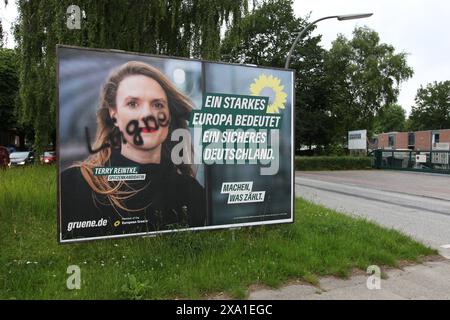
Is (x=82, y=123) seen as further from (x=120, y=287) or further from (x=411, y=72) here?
(x=411, y=72)

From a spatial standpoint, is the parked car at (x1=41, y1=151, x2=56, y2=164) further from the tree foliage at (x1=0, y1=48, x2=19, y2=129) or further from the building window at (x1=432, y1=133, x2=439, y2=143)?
the building window at (x1=432, y1=133, x2=439, y2=143)

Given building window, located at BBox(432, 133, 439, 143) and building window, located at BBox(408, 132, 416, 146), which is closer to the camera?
building window, located at BBox(432, 133, 439, 143)

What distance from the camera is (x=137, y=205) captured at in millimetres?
5465

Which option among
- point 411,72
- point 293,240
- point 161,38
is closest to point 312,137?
point 411,72

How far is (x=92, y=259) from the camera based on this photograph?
17.5 feet

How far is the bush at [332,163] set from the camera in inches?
1264

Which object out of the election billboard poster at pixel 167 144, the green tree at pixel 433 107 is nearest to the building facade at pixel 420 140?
the green tree at pixel 433 107

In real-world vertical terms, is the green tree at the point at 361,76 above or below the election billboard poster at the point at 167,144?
above

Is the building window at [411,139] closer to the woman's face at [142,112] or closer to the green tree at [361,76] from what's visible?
→ the green tree at [361,76]

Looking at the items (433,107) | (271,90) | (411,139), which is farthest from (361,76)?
(433,107)

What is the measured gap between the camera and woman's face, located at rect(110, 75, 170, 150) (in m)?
5.32

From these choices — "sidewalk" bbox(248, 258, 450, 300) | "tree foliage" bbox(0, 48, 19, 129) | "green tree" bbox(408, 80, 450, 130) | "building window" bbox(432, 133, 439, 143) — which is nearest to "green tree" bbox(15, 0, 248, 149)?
"sidewalk" bbox(248, 258, 450, 300)

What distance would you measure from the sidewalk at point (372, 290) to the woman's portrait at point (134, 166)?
170cm
